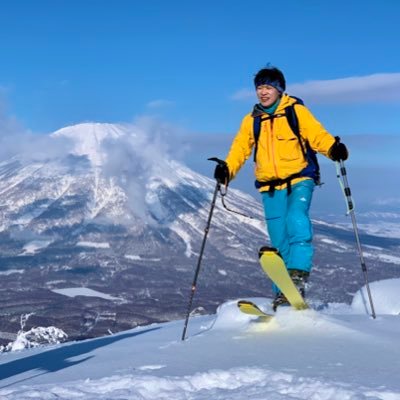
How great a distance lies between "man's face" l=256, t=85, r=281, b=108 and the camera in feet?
28.1

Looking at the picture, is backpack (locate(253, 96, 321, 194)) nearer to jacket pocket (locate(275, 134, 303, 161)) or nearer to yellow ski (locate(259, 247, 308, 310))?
jacket pocket (locate(275, 134, 303, 161))

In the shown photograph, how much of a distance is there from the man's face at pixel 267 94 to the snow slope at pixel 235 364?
2.96m

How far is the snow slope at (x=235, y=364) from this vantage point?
4.59m

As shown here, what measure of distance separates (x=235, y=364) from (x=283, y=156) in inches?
153

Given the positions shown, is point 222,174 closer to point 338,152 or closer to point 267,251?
point 338,152

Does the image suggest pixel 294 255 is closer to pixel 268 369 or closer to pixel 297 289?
pixel 297 289

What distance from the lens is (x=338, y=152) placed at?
26.8 ft

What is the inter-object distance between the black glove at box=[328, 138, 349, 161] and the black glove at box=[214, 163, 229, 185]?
153cm

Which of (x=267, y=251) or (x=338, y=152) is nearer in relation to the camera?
(x=267, y=251)

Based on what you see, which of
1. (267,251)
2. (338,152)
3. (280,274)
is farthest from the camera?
(338,152)

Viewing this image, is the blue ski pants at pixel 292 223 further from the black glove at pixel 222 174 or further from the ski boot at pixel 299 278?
the black glove at pixel 222 174

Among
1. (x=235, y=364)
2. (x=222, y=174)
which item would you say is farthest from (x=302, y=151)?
(x=235, y=364)

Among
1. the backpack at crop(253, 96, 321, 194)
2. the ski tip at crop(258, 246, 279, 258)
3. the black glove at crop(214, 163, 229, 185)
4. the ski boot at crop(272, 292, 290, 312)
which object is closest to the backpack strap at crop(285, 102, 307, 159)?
the backpack at crop(253, 96, 321, 194)

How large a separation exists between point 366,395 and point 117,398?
1.88 metres
